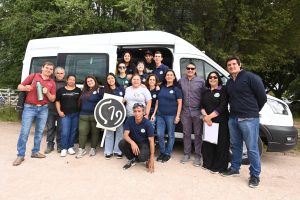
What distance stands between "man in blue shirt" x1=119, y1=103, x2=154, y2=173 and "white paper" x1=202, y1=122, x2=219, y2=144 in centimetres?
97

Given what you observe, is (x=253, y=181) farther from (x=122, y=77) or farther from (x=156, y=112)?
(x=122, y=77)

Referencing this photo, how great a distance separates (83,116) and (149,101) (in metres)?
1.39

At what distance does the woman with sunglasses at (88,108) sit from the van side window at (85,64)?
0.63 m

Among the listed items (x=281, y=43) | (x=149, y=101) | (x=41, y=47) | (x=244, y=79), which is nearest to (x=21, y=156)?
(x=149, y=101)

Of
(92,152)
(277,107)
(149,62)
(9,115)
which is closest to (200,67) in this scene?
(149,62)

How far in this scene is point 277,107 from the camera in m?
6.45

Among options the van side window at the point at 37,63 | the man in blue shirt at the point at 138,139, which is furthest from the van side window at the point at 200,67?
the van side window at the point at 37,63

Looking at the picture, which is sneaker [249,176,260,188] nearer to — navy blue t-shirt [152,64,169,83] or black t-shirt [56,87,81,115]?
navy blue t-shirt [152,64,169,83]

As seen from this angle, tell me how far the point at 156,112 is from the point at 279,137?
2.31 m

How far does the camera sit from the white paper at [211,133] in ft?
19.0

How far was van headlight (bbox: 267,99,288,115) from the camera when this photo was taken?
6387mm

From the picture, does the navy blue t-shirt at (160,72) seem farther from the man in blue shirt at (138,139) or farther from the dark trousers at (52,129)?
the dark trousers at (52,129)

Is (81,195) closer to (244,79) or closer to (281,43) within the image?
(244,79)

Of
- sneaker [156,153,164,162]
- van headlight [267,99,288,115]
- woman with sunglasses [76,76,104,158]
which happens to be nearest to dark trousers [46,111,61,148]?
woman with sunglasses [76,76,104,158]
